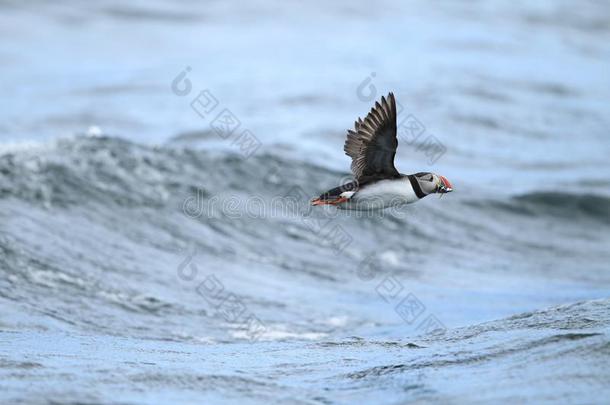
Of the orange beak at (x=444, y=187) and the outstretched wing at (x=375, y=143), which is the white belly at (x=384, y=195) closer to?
the outstretched wing at (x=375, y=143)

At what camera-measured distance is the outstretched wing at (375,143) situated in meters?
7.55

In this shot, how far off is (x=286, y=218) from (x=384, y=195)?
737cm

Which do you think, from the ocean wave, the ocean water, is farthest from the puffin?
the ocean wave

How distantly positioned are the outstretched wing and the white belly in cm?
11

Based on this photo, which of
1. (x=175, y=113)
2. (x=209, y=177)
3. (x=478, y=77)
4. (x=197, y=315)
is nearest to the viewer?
(x=197, y=315)

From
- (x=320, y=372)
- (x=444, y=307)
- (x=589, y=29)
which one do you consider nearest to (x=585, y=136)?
(x=444, y=307)

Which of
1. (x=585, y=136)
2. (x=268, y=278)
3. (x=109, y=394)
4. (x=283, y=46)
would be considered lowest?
(x=109, y=394)

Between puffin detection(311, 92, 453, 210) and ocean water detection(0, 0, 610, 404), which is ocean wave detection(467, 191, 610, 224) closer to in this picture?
ocean water detection(0, 0, 610, 404)

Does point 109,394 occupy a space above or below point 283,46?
below

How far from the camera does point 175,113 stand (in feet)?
70.4

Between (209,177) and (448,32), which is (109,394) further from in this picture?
(448,32)

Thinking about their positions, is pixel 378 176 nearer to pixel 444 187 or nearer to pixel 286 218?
pixel 444 187

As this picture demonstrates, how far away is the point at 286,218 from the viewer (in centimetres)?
1502

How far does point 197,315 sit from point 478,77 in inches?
645
